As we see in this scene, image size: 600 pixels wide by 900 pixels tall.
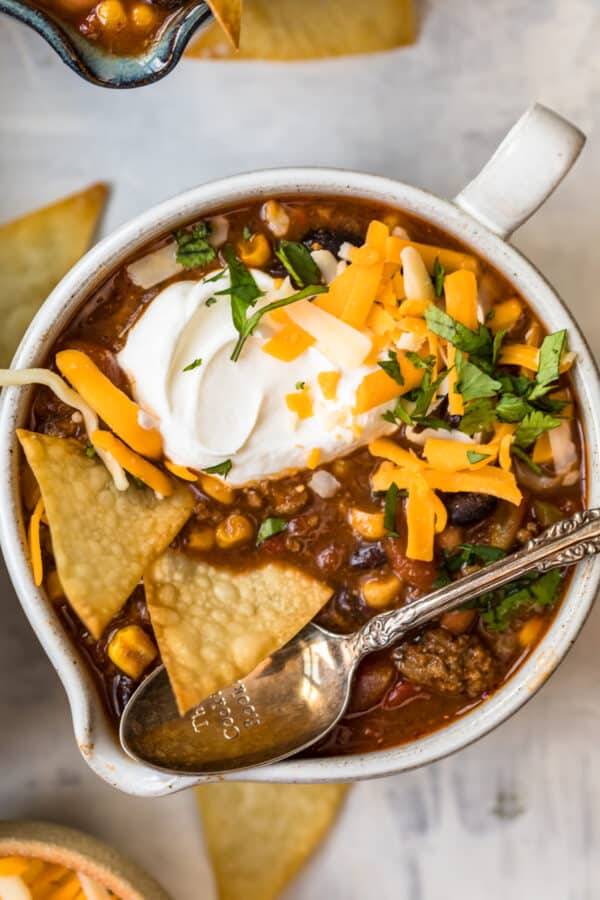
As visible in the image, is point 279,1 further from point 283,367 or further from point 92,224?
point 283,367

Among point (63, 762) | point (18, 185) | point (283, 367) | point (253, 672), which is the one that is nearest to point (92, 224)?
point (18, 185)

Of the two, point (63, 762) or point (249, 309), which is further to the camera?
point (63, 762)

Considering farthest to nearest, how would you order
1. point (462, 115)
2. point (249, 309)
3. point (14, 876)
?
point (462, 115) < point (14, 876) < point (249, 309)

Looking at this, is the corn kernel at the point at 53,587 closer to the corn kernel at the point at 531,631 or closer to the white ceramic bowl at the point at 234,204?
the white ceramic bowl at the point at 234,204

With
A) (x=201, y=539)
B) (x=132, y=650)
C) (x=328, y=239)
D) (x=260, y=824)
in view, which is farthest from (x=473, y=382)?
(x=260, y=824)

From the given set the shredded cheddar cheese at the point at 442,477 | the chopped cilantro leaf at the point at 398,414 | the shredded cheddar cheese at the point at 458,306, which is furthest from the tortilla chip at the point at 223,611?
the shredded cheddar cheese at the point at 458,306

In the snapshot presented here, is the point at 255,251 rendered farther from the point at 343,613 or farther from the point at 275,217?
the point at 343,613
